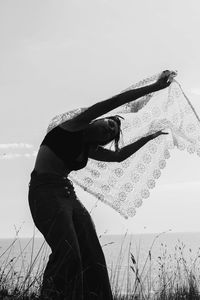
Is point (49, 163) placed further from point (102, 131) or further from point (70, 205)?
point (102, 131)

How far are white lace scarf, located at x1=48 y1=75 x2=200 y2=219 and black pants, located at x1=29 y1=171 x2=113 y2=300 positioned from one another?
1198 mm

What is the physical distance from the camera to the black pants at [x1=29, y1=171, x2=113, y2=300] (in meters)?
3.70

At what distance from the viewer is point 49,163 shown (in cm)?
393

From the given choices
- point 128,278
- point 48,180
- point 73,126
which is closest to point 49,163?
point 48,180

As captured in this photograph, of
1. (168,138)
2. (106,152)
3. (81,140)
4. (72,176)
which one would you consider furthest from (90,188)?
(81,140)

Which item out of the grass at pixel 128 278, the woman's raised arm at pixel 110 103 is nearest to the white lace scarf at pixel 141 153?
the grass at pixel 128 278

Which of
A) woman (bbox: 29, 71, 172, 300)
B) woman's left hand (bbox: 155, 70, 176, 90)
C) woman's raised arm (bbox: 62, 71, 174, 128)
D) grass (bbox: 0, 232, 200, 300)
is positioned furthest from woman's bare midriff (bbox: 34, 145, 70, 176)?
woman's left hand (bbox: 155, 70, 176, 90)

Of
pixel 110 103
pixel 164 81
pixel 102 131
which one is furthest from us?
pixel 102 131

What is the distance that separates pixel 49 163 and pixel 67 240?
24.7 inches

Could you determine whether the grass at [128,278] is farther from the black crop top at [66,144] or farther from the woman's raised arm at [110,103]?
the woman's raised arm at [110,103]

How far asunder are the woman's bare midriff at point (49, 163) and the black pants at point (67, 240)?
53mm

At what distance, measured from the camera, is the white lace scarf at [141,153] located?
202 inches

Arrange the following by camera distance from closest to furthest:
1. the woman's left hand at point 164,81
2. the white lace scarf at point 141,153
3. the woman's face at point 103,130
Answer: the woman's left hand at point 164,81, the woman's face at point 103,130, the white lace scarf at point 141,153

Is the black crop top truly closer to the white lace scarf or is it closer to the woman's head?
the woman's head
